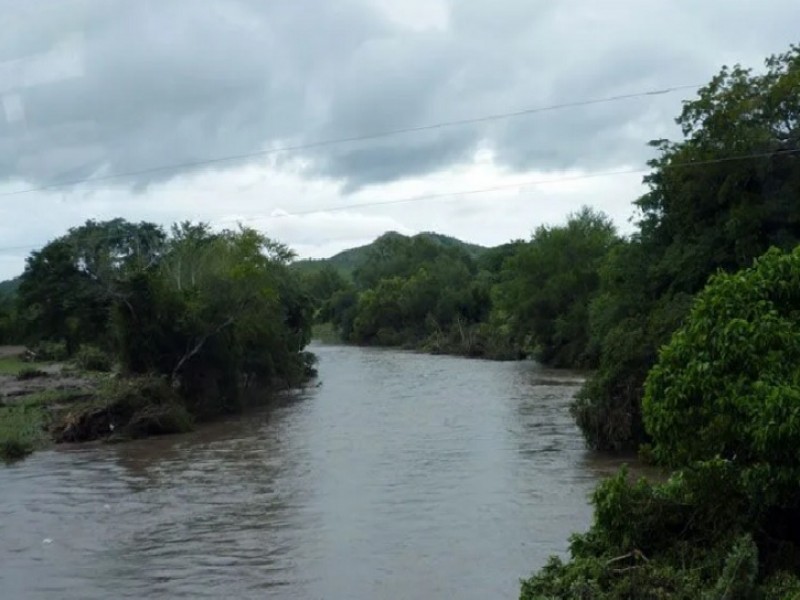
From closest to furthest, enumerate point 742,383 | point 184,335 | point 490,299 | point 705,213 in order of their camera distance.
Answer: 1. point 742,383
2. point 705,213
3. point 184,335
4. point 490,299

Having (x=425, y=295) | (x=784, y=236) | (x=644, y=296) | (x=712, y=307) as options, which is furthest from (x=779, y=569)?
(x=425, y=295)

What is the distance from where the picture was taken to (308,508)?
19797 millimetres

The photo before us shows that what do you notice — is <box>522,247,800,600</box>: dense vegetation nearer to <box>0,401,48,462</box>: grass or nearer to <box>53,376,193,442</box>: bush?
<box>0,401,48,462</box>: grass

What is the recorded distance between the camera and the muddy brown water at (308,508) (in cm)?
1481

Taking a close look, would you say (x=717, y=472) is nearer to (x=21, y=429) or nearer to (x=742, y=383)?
(x=742, y=383)

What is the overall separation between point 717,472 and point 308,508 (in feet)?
39.4

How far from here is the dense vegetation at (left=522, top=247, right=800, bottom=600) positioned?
8.50 metres

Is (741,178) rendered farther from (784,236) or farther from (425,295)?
(425,295)

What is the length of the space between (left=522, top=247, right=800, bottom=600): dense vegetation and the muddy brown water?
422 centimetres

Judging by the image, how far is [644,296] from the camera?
30.3 meters

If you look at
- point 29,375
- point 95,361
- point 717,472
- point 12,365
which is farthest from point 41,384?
point 717,472

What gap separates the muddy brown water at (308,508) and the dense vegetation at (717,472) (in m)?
4.22

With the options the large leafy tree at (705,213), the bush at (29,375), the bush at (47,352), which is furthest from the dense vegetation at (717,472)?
the bush at (47,352)

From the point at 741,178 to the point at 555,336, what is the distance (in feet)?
108
